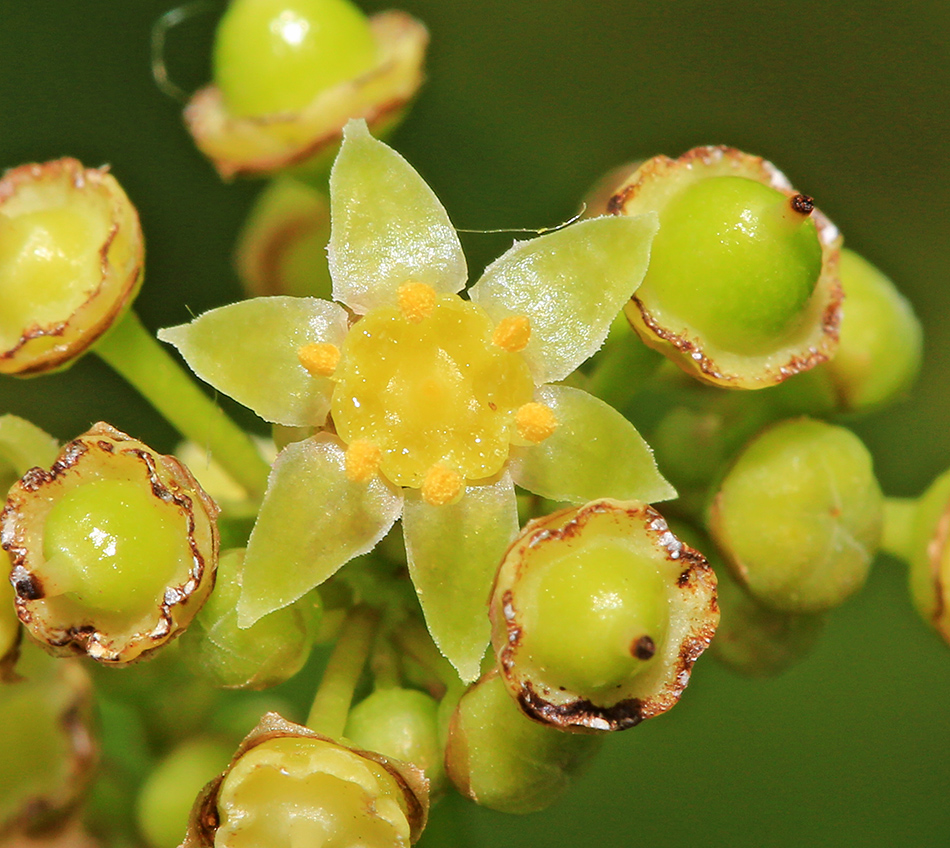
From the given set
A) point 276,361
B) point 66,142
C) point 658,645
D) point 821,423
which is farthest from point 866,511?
point 66,142

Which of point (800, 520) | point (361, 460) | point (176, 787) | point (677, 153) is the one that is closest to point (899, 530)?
point (800, 520)

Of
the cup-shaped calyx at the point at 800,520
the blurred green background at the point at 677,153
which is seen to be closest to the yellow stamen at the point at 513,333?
the cup-shaped calyx at the point at 800,520

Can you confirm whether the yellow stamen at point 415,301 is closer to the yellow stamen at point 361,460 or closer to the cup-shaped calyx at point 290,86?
the yellow stamen at point 361,460

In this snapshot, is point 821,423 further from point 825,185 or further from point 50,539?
point 825,185

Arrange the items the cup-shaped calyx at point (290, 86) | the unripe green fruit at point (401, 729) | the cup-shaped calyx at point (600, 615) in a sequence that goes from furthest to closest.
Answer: the cup-shaped calyx at point (290, 86) → the unripe green fruit at point (401, 729) → the cup-shaped calyx at point (600, 615)

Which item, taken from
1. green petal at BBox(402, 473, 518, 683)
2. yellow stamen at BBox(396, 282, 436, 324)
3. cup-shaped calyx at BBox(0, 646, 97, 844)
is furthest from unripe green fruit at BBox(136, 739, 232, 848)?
yellow stamen at BBox(396, 282, 436, 324)

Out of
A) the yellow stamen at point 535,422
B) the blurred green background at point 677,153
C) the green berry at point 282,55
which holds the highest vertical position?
the green berry at point 282,55
